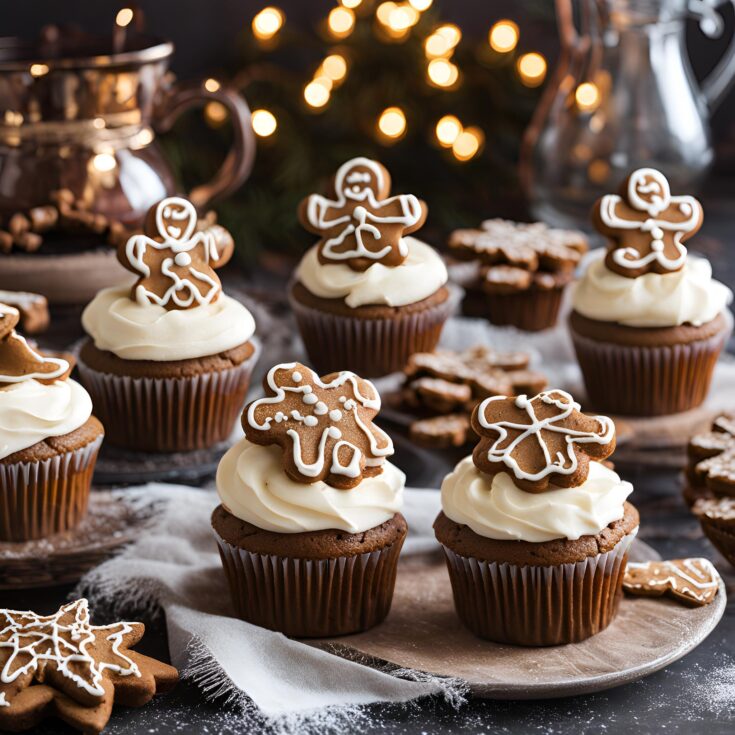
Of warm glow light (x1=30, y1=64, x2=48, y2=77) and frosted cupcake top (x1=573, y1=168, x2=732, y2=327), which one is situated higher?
warm glow light (x1=30, y1=64, x2=48, y2=77)

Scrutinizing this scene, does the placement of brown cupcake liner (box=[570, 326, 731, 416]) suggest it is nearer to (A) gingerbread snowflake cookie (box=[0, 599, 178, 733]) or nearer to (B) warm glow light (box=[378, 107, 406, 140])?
(A) gingerbread snowflake cookie (box=[0, 599, 178, 733])

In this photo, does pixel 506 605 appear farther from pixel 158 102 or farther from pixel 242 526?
pixel 158 102

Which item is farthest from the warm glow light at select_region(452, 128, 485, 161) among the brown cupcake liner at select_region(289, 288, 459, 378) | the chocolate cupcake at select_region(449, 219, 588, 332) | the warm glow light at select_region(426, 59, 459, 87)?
the brown cupcake liner at select_region(289, 288, 459, 378)

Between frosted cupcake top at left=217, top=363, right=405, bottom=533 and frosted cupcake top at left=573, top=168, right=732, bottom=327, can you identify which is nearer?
frosted cupcake top at left=217, top=363, right=405, bottom=533

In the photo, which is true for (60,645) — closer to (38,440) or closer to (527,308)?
(38,440)

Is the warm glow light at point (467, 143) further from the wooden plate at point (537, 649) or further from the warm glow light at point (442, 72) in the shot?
the wooden plate at point (537, 649)

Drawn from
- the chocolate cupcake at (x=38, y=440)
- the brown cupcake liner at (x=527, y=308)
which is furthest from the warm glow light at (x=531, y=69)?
the chocolate cupcake at (x=38, y=440)
